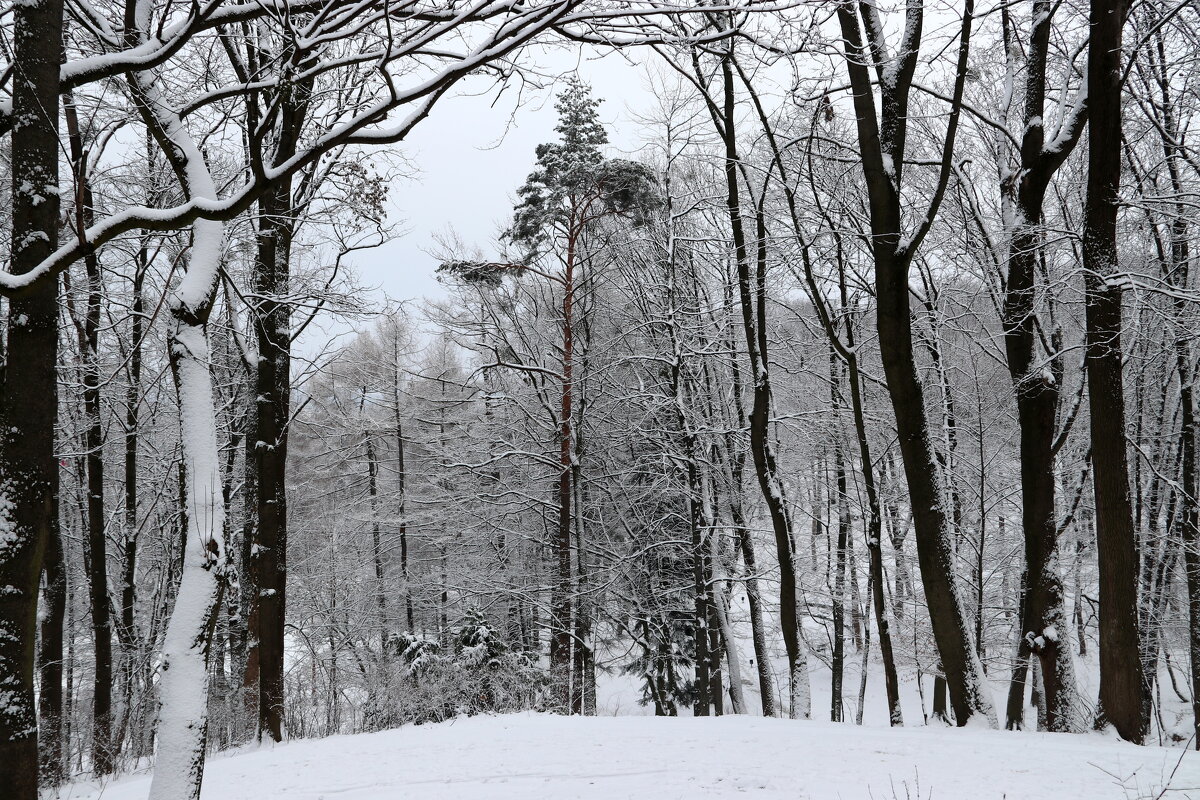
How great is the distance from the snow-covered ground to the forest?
0.16 metres

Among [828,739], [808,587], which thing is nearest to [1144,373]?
[808,587]

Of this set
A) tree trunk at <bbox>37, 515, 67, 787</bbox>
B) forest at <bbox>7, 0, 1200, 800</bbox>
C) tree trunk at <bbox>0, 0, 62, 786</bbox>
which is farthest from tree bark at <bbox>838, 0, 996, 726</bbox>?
tree trunk at <bbox>37, 515, 67, 787</bbox>

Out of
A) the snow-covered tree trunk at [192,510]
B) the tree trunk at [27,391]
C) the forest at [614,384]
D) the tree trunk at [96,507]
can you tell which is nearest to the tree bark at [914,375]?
the forest at [614,384]

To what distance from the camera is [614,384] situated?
15.8m

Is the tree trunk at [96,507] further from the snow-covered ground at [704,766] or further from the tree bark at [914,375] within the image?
the tree bark at [914,375]

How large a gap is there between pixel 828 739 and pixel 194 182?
676 centimetres

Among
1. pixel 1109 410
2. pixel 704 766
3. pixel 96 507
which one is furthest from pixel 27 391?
pixel 96 507

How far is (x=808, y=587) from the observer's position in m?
15.4

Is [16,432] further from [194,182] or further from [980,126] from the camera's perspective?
[980,126]

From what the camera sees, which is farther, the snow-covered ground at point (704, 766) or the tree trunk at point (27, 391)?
the snow-covered ground at point (704, 766)

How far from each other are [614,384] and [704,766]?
10679 mm

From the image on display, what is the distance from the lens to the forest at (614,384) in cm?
416

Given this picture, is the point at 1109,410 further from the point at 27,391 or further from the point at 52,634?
the point at 52,634

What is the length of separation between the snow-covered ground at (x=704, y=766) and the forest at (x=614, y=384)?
0.16m
